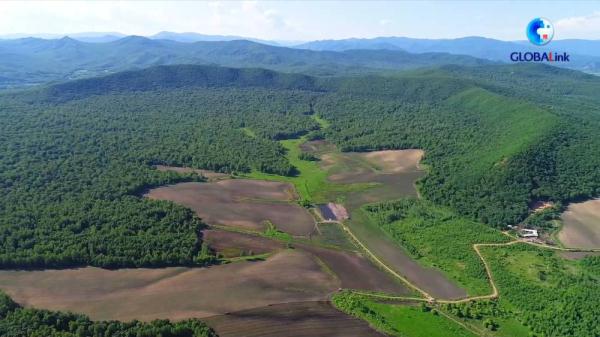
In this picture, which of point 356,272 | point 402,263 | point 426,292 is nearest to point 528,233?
point 402,263

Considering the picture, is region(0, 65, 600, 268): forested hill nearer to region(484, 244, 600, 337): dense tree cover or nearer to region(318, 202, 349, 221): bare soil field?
region(484, 244, 600, 337): dense tree cover

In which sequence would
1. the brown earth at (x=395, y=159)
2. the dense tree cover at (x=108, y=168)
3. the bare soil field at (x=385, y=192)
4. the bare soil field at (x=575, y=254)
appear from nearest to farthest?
the bare soil field at (x=385, y=192) → the dense tree cover at (x=108, y=168) → the bare soil field at (x=575, y=254) → the brown earth at (x=395, y=159)

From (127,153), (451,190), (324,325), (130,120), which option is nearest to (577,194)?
(451,190)

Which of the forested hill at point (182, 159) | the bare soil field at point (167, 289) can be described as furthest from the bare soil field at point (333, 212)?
the bare soil field at point (167, 289)

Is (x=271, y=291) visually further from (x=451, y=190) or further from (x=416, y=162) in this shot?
(x=416, y=162)

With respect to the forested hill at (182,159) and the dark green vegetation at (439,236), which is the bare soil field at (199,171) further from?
the dark green vegetation at (439,236)

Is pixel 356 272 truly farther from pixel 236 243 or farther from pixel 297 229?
pixel 236 243
